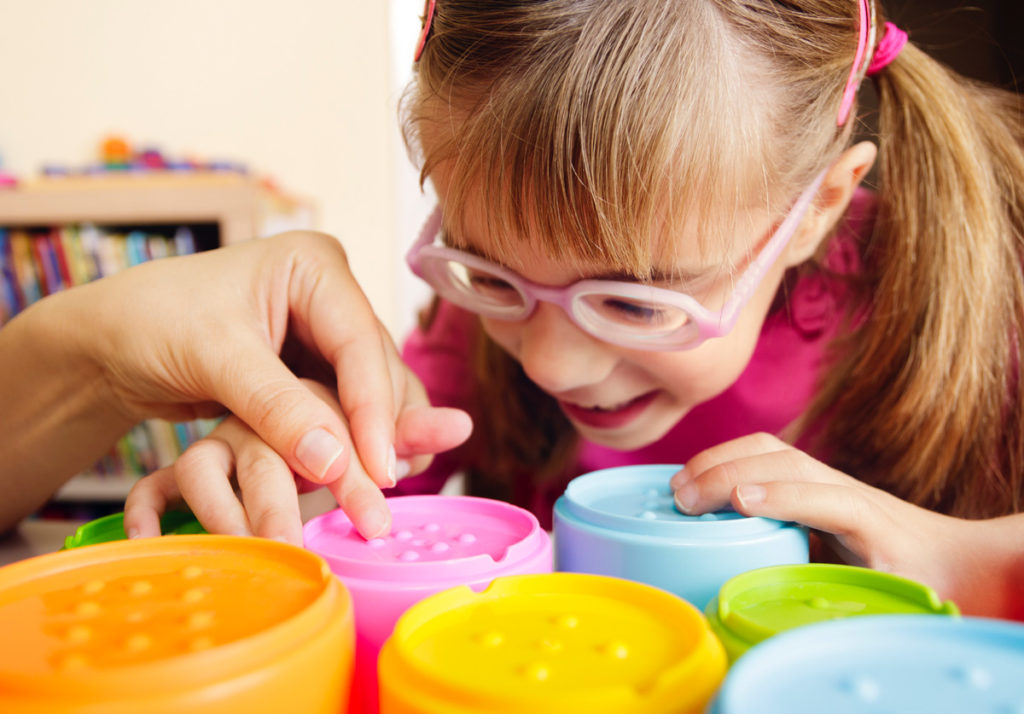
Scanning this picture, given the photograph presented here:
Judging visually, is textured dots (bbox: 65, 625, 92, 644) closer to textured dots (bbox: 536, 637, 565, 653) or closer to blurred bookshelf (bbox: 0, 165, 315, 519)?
textured dots (bbox: 536, 637, 565, 653)

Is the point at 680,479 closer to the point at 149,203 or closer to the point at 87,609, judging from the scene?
the point at 87,609

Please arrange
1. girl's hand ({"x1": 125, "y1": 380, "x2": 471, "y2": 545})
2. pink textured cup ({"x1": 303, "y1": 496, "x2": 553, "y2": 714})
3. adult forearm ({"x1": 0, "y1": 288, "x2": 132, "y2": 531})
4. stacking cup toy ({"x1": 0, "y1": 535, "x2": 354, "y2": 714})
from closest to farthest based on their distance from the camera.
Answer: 1. stacking cup toy ({"x1": 0, "y1": 535, "x2": 354, "y2": 714})
2. pink textured cup ({"x1": 303, "y1": 496, "x2": 553, "y2": 714})
3. girl's hand ({"x1": 125, "y1": 380, "x2": 471, "y2": 545})
4. adult forearm ({"x1": 0, "y1": 288, "x2": 132, "y2": 531})

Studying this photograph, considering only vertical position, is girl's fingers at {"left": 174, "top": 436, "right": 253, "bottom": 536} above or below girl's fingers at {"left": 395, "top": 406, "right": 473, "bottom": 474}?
above

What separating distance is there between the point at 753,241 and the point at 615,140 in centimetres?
18

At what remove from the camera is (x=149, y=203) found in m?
1.51

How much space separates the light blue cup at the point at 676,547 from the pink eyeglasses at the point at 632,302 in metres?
0.21

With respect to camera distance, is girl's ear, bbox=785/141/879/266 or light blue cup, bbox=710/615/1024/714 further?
girl's ear, bbox=785/141/879/266

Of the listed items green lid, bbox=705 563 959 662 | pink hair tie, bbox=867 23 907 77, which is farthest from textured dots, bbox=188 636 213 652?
pink hair tie, bbox=867 23 907 77

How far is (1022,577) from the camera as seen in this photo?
19.5 inches

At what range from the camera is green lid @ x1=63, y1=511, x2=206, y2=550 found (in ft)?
1.61

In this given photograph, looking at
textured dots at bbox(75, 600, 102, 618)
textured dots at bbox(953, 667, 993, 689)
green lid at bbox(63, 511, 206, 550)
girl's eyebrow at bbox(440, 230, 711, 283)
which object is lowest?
green lid at bbox(63, 511, 206, 550)

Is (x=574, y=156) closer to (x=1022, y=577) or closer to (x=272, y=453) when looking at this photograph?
(x=272, y=453)

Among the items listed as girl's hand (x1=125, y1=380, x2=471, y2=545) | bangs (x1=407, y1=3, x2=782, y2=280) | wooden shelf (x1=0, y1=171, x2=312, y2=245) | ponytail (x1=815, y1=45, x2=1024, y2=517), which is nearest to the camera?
girl's hand (x1=125, y1=380, x2=471, y2=545)

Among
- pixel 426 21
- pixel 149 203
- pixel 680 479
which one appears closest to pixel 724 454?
pixel 680 479
